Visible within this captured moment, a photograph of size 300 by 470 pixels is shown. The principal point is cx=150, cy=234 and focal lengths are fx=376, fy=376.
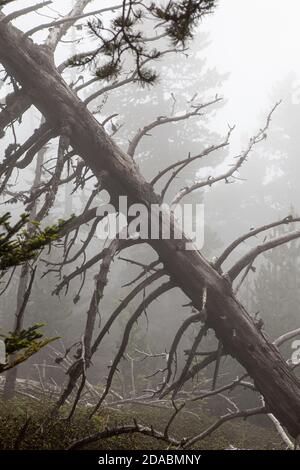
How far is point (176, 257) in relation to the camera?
3801 mm

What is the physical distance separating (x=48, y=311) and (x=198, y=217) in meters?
11.1

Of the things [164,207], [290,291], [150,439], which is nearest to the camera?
[150,439]

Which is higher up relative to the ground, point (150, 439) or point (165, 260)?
point (165, 260)

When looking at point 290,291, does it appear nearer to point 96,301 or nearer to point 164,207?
point 164,207

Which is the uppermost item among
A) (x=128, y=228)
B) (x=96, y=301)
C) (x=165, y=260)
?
(x=128, y=228)

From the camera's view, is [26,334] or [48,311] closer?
[26,334]

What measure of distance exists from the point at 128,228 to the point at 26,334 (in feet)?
7.57

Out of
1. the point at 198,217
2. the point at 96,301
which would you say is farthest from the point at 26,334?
the point at 198,217

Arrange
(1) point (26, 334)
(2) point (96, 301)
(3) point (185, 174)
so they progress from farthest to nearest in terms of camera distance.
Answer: (3) point (185, 174)
(2) point (96, 301)
(1) point (26, 334)

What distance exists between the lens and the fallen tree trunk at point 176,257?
3.59m

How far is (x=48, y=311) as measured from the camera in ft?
52.3

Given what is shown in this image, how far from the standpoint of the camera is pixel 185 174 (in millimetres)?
20938

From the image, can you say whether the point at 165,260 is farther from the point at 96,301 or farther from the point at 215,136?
the point at 215,136

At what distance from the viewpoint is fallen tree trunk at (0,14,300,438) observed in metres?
3.59
